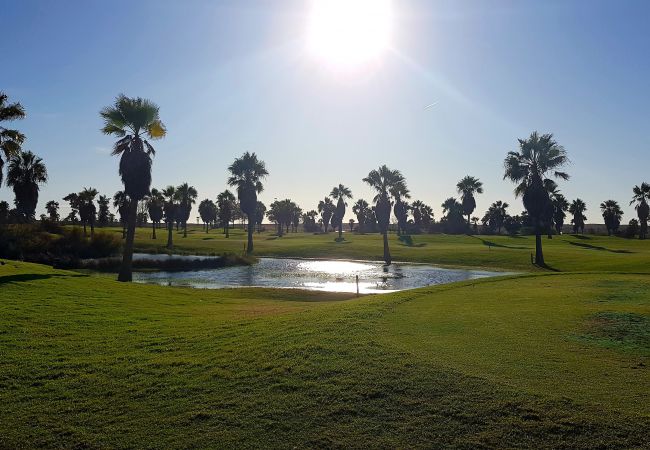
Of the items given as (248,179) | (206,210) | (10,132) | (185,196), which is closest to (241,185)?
(248,179)

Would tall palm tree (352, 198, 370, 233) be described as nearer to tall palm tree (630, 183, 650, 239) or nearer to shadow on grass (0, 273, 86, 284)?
tall palm tree (630, 183, 650, 239)

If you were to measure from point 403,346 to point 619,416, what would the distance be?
4.77 metres

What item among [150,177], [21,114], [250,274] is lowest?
[250,274]

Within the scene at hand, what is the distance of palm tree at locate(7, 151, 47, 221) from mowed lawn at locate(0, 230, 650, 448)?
5889 cm

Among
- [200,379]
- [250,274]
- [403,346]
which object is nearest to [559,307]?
[403,346]

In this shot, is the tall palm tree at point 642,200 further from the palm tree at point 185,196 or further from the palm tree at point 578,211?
the palm tree at point 185,196

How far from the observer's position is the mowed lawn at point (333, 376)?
747 cm

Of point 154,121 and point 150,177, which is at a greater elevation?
point 154,121

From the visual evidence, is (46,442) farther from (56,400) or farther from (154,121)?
(154,121)

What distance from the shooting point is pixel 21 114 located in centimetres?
3067

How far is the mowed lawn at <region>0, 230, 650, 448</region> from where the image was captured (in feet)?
24.5

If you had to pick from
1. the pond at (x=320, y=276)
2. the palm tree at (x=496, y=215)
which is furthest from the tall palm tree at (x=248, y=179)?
the palm tree at (x=496, y=215)

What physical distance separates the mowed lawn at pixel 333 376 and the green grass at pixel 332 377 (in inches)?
1.5

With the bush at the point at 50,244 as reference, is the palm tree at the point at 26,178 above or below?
above
